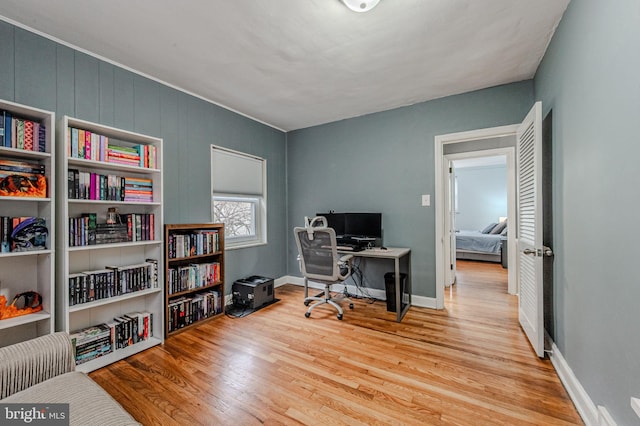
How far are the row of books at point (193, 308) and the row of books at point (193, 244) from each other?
1.48 feet

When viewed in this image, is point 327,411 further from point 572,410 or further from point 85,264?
point 85,264

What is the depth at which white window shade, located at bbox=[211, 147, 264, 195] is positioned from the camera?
3.29 metres

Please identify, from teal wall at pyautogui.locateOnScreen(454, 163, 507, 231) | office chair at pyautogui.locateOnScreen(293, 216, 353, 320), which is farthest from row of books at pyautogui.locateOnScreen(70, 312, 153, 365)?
teal wall at pyautogui.locateOnScreen(454, 163, 507, 231)

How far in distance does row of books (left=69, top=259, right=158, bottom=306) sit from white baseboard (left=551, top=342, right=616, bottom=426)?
3.05 meters

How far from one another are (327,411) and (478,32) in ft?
9.01

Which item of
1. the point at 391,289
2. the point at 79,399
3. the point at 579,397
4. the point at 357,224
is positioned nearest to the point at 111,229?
the point at 79,399

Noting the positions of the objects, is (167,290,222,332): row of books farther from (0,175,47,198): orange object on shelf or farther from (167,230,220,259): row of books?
(0,175,47,198): orange object on shelf

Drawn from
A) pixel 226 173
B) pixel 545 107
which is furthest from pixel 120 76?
pixel 545 107

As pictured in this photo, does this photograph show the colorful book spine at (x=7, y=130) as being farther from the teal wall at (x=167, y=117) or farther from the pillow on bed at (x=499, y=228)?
the pillow on bed at (x=499, y=228)

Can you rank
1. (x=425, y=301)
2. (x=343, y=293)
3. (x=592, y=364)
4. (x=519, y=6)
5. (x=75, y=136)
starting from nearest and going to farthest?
(x=592, y=364)
(x=519, y=6)
(x=75, y=136)
(x=425, y=301)
(x=343, y=293)

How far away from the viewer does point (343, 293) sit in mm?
3727

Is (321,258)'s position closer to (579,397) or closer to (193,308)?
(193,308)

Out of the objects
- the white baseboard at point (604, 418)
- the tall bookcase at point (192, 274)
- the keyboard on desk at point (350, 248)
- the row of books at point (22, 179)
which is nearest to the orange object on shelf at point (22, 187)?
the row of books at point (22, 179)
